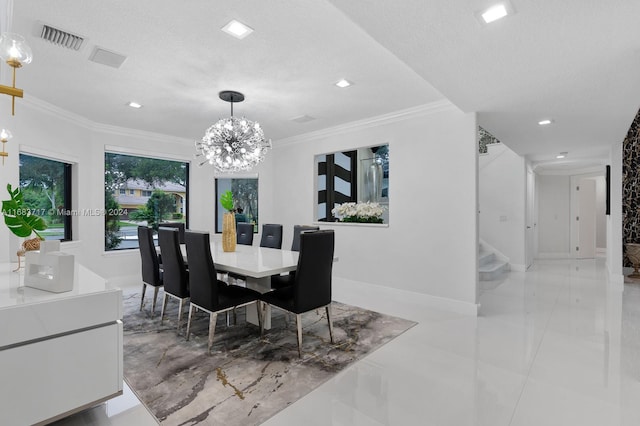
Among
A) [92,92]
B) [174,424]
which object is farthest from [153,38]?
[174,424]

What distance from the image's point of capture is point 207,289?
2828 mm

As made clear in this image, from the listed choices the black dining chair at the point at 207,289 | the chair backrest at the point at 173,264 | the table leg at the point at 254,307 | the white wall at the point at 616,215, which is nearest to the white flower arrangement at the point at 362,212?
the table leg at the point at 254,307

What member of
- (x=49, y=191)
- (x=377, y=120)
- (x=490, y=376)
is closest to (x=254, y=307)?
(x=490, y=376)

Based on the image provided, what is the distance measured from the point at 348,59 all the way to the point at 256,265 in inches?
78.5

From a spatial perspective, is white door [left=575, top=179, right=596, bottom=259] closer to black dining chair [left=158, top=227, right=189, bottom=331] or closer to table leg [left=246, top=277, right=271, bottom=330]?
table leg [left=246, top=277, right=271, bottom=330]

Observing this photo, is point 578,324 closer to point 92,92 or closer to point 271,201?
point 271,201

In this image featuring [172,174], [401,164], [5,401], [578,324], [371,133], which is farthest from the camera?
[172,174]

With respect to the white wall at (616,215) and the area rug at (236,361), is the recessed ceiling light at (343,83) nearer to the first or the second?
the area rug at (236,361)

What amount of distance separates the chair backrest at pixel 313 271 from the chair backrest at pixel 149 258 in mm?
1895

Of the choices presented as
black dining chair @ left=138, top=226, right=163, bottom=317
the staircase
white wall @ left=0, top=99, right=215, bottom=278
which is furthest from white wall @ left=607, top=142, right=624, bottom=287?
white wall @ left=0, top=99, right=215, bottom=278

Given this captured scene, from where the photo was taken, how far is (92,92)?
375 cm

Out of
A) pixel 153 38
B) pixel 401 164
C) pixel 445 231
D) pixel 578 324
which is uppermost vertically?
pixel 153 38

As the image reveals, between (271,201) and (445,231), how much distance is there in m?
3.51

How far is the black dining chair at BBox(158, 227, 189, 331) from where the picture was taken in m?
3.22
